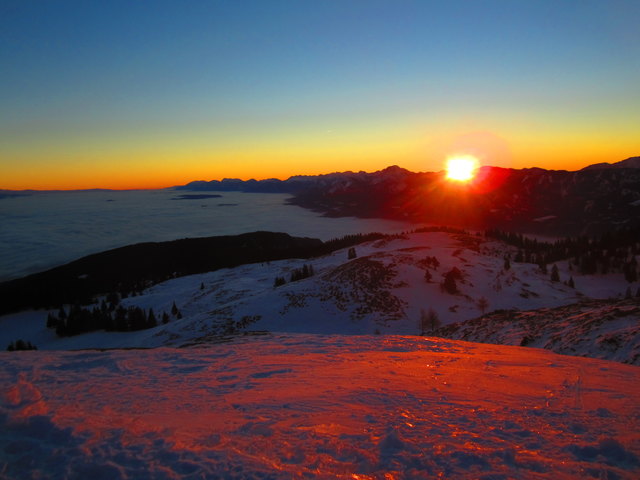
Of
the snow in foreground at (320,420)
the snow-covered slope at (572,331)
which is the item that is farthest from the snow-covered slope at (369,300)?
the snow in foreground at (320,420)

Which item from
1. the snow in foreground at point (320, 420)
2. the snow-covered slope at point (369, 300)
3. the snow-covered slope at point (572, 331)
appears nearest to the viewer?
the snow in foreground at point (320, 420)

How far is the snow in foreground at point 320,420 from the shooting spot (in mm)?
4805

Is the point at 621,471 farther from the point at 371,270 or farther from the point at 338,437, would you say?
the point at 371,270

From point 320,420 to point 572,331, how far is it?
51.4ft

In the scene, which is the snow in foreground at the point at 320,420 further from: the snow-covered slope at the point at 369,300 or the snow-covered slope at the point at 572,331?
the snow-covered slope at the point at 369,300

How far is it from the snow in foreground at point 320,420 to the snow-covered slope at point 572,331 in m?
2.28

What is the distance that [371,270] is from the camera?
48.1m

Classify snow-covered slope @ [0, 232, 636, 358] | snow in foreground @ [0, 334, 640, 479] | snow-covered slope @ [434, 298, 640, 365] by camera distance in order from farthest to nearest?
1. snow-covered slope @ [0, 232, 636, 358]
2. snow-covered slope @ [434, 298, 640, 365]
3. snow in foreground @ [0, 334, 640, 479]

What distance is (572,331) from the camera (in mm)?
16312

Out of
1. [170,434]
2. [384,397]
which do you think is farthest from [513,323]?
[170,434]

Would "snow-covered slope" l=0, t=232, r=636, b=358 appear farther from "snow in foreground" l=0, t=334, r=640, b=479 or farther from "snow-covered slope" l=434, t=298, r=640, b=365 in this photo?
"snow in foreground" l=0, t=334, r=640, b=479

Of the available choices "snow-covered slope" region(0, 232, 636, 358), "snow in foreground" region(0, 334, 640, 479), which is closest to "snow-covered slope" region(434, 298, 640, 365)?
"snow in foreground" region(0, 334, 640, 479)

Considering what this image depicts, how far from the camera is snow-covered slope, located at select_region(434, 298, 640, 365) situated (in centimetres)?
1341

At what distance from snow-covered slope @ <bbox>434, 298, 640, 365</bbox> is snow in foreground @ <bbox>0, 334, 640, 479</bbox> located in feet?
7.47
